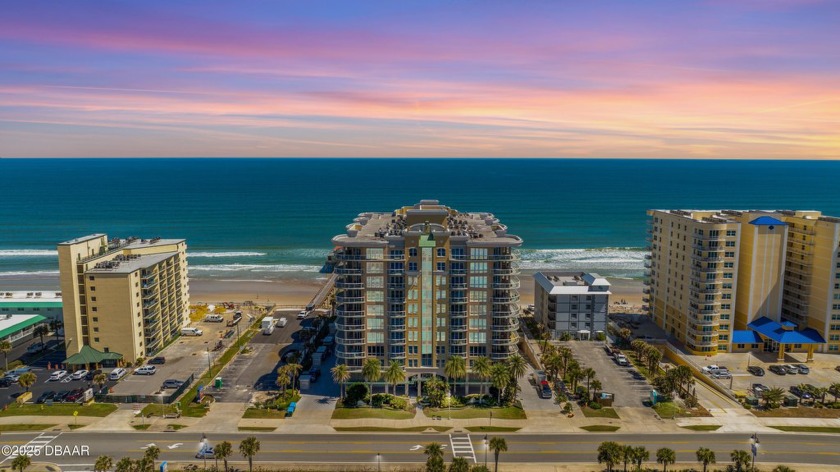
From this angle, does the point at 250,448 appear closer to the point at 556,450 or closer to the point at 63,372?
the point at 556,450

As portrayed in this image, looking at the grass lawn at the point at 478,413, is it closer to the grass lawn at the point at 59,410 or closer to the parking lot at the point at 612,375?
the parking lot at the point at 612,375

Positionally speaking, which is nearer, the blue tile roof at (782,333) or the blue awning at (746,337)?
the blue tile roof at (782,333)

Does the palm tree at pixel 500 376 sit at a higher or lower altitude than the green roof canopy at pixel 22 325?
higher

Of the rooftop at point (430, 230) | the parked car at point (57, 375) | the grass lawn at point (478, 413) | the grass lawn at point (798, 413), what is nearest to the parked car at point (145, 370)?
the parked car at point (57, 375)

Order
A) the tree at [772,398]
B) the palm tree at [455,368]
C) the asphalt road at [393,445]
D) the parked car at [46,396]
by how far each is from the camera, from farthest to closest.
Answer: the parked car at [46,396]
the palm tree at [455,368]
the tree at [772,398]
the asphalt road at [393,445]

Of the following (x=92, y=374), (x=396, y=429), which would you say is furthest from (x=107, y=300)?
(x=396, y=429)

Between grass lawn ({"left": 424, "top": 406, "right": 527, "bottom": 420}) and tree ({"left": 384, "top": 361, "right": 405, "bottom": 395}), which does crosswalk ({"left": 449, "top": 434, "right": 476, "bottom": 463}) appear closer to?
grass lawn ({"left": 424, "top": 406, "right": 527, "bottom": 420})

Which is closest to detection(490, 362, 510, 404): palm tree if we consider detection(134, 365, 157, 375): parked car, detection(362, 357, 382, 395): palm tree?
detection(362, 357, 382, 395): palm tree

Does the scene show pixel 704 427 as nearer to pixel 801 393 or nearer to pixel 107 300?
pixel 801 393
